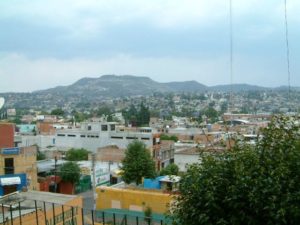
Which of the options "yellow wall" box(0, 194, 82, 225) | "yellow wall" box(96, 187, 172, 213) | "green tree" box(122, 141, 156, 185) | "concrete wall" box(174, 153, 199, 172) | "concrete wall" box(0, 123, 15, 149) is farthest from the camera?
"concrete wall" box(174, 153, 199, 172)

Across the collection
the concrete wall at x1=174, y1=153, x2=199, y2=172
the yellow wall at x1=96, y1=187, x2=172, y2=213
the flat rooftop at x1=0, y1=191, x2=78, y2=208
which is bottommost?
the concrete wall at x1=174, y1=153, x2=199, y2=172

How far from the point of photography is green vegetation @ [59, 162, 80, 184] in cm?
2481

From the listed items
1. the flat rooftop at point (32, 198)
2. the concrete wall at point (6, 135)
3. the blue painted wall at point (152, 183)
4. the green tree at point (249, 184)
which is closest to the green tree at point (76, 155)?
the concrete wall at point (6, 135)

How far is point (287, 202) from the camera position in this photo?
3.70 metres

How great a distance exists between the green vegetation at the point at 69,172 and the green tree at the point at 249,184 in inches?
831

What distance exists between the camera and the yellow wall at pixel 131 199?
15.1 metres

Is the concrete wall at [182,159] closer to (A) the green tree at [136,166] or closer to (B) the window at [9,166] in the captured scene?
(A) the green tree at [136,166]

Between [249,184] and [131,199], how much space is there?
40.8 feet

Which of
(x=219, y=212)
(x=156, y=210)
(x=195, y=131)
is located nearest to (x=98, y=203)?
(x=156, y=210)

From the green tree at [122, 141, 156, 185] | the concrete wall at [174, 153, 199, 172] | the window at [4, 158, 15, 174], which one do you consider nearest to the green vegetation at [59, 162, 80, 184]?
the green tree at [122, 141, 156, 185]

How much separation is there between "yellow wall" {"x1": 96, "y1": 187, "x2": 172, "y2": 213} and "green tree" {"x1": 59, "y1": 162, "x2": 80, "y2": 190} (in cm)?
789

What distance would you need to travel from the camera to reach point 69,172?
24750mm

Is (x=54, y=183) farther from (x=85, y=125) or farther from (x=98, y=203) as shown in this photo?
(x=85, y=125)

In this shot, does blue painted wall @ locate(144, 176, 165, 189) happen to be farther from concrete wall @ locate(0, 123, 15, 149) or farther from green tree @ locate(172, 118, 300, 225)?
green tree @ locate(172, 118, 300, 225)
